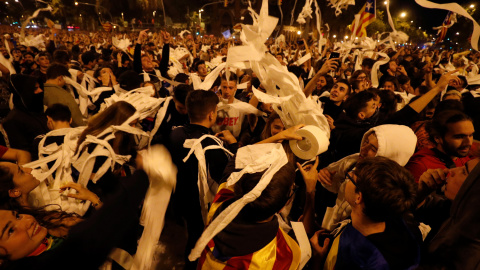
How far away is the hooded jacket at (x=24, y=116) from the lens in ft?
10.9

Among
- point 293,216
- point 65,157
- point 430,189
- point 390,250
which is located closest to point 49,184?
point 65,157

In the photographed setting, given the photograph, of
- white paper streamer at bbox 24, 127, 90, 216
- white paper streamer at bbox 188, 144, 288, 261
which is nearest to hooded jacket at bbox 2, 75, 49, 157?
white paper streamer at bbox 24, 127, 90, 216

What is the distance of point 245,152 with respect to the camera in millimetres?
1896

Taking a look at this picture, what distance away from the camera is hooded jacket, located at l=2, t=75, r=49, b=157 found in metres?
3.31

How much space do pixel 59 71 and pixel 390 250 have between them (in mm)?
4759

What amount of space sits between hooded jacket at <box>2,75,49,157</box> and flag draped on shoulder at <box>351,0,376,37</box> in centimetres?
821

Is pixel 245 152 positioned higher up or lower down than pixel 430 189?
higher up

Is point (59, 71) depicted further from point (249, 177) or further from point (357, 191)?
point (357, 191)

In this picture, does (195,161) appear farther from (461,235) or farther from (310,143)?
(461,235)

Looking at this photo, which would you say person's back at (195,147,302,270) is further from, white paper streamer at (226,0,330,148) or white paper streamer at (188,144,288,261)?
white paper streamer at (226,0,330,148)

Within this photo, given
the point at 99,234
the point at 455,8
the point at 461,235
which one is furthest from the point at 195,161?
the point at 455,8

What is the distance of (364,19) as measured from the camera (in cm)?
788

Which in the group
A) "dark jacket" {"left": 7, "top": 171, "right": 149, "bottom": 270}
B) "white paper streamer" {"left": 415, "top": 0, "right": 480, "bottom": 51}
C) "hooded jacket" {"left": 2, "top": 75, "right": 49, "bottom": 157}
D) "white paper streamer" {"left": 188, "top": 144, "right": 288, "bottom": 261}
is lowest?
"hooded jacket" {"left": 2, "top": 75, "right": 49, "bottom": 157}

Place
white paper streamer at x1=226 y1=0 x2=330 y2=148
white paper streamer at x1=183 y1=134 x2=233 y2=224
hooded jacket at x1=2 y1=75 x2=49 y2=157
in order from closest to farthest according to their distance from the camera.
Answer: white paper streamer at x1=226 y1=0 x2=330 y2=148
white paper streamer at x1=183 y1=134 x2=233 y2=224
hooded jacket at x1=2 y1=75 x2=49 y2=157
